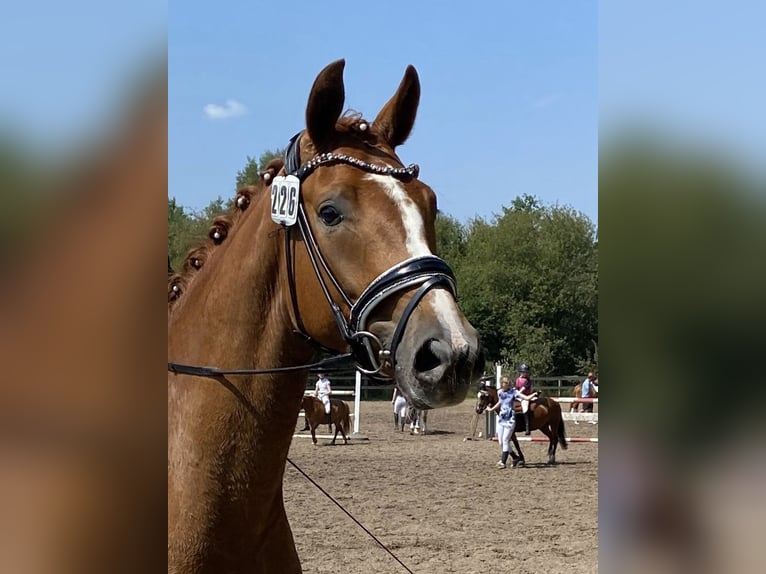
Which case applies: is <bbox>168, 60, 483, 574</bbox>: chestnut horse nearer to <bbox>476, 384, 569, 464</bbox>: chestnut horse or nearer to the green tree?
<bbox>476, 384, 569, 464</bbox>: chestnut horse

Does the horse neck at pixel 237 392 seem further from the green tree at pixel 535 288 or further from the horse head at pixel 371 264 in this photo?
the green tree at pixel 535 288

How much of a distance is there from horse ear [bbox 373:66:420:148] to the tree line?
42.1m

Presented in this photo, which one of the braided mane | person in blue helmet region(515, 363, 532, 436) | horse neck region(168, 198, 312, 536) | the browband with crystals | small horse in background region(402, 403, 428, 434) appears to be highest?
the browband with crystals

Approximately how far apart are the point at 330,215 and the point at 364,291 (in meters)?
0.31

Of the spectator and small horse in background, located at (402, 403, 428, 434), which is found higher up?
the spectator

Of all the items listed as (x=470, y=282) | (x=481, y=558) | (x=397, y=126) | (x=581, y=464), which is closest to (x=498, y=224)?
(x=470, y=282)

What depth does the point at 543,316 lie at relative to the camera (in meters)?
52.3

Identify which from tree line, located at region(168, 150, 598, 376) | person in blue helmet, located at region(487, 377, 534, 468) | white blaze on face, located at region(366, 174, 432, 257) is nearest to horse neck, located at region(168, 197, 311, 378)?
white blaze on face, located at region(366, 174, 432, 257)

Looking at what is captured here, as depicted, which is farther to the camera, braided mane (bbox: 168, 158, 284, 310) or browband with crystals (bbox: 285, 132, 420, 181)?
braided mane (bbox: 168, 158, 284, 310)

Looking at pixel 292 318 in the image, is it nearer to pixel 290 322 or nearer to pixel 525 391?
pixel 290 322

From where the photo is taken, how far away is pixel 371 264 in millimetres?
2564

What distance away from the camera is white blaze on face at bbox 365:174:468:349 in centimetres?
231

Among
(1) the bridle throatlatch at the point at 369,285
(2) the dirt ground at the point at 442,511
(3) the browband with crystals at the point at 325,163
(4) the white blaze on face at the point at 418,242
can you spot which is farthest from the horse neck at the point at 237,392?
(2) the dirt ground at the point at 442,511
